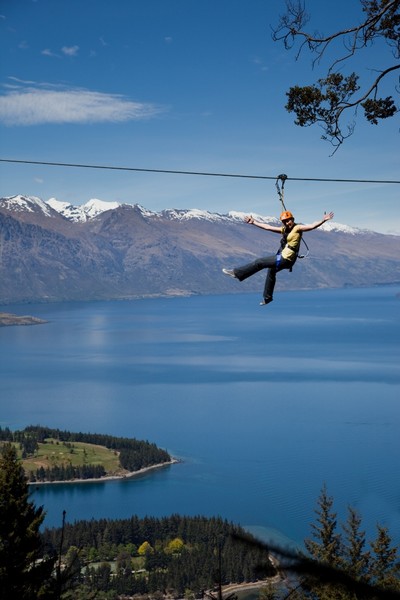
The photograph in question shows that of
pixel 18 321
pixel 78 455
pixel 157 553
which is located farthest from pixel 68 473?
pixel 18 321

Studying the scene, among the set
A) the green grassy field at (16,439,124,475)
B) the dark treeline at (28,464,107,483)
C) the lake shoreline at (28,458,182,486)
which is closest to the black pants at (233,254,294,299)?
the lake shoreline at (28,458,182,486)

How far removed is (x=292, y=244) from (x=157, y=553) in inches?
1569

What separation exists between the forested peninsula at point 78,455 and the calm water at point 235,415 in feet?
5.63

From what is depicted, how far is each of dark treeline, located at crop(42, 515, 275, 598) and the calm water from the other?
2456mm

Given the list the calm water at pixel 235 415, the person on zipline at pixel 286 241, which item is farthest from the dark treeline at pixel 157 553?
the person on zipline at pixel 286 241

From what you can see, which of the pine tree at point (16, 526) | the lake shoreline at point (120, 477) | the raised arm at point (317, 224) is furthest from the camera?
the lake shoreline at point (120, 477)

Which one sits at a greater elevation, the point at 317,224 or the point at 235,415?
the point at 317,224

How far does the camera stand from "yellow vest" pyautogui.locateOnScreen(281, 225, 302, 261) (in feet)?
16.4

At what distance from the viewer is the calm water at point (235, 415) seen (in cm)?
4575

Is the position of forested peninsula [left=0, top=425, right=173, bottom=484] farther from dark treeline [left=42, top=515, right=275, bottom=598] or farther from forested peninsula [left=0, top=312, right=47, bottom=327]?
forested peninsula [left=0, top=312, right=47, bottom=327]

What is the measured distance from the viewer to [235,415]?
67.1 meters

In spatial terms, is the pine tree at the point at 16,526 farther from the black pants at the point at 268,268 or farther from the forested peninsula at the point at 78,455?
the forested peninsula at the point at 78,455

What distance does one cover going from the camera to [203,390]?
260 feet

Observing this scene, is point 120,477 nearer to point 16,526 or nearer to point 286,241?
point 16,526
